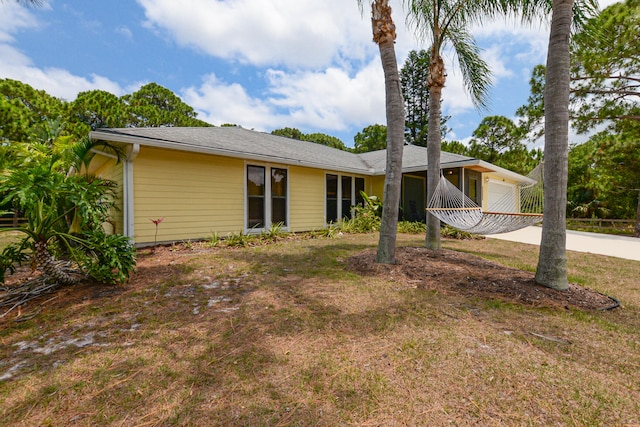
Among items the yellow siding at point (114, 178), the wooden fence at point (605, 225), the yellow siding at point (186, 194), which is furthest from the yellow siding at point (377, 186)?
the wooden fence at point (605, 225)

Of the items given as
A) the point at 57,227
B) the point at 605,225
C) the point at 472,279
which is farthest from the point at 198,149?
the point at 605,225

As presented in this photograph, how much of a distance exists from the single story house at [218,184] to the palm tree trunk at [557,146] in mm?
5447

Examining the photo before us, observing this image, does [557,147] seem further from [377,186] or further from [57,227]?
[377,186]

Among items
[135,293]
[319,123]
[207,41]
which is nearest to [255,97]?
[207,41]

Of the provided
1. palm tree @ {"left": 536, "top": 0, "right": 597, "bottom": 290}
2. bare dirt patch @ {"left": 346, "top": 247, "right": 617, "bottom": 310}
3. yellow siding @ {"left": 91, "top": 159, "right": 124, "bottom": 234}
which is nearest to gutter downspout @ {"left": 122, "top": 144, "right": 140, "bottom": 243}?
yellow siding @ {"left": 91, "top": 159, "right": 124, "bottom": 234}

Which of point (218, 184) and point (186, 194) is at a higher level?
point (218, 184)

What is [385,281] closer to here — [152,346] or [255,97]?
[152,346]

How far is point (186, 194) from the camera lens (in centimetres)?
646

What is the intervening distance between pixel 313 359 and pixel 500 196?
13571mm

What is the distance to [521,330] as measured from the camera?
→ 2.34m

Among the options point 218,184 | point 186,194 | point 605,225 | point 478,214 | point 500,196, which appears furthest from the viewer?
point 605,225

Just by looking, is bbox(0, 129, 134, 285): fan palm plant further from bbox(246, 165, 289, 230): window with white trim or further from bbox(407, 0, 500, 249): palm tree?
bbox(407, 0, 500, 249): palm tree

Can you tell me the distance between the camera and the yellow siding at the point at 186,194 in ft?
19.3

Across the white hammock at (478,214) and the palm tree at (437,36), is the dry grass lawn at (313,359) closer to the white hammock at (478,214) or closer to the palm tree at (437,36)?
the white hammock at (478,214)
